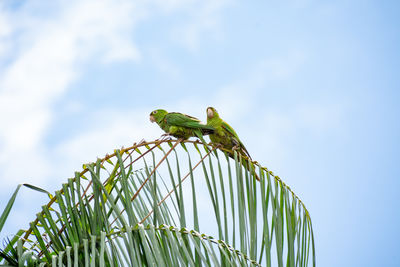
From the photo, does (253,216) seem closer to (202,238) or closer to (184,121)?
(202,238)

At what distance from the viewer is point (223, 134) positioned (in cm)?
398

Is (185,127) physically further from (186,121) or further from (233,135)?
(233,135)

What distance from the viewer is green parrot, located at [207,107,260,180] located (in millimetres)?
3836

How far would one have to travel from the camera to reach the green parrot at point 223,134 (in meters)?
3.84

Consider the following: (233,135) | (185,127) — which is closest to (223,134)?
(233,135)

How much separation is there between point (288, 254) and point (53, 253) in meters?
1.33

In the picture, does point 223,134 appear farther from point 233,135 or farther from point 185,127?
point 185,127

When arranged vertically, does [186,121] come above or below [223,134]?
above

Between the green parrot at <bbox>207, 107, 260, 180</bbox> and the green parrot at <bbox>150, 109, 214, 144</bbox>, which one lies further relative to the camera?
the green parrot at <bbox>150, 109, 214, 144</bbox>

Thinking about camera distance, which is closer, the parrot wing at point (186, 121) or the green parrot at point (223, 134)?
the green parrot at point (223, 134)

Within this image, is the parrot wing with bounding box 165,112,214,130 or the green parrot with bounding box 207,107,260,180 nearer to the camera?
the green parrot with bounding box 207,107,260,180

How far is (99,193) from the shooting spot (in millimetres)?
2582

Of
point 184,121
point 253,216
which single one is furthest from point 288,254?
point 184,121

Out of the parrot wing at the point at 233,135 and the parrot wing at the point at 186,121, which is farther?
the parrot wing at the point at 186,121
